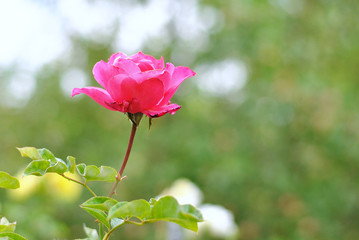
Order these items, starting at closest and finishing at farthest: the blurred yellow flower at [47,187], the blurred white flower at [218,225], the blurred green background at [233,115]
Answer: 1. the blurred white flower at [218,225]
2. the blurred yellow flower at [47,187]
3. the blurred green background at [233,115]

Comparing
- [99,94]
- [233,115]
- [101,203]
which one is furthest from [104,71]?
[233,115]

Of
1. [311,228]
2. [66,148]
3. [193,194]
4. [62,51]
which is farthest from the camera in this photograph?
[62,51]

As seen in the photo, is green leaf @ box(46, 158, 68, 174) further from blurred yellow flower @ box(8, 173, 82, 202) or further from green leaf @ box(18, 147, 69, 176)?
blurred yellow flower @ box(8, 173, 82, 202)

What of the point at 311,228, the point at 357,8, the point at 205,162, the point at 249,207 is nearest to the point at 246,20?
the point at 357,8

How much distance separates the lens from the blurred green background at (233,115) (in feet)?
10.3

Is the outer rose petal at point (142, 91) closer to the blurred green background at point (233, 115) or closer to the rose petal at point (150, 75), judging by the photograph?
the rose petal at point (150, 75)

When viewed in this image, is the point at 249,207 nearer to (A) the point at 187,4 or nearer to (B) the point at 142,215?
(A) the point at 187,4

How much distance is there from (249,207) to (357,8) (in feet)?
5.84

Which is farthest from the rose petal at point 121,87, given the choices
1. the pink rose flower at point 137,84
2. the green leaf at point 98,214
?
the green leaf at point 98,214

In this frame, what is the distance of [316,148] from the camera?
3.30 meters

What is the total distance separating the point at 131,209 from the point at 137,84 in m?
0.12

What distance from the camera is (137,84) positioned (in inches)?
17.0

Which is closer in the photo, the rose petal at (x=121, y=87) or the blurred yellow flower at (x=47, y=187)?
the rose petal at (x=121, y=87)

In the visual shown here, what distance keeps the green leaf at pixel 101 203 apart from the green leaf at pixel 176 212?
0.13ft
